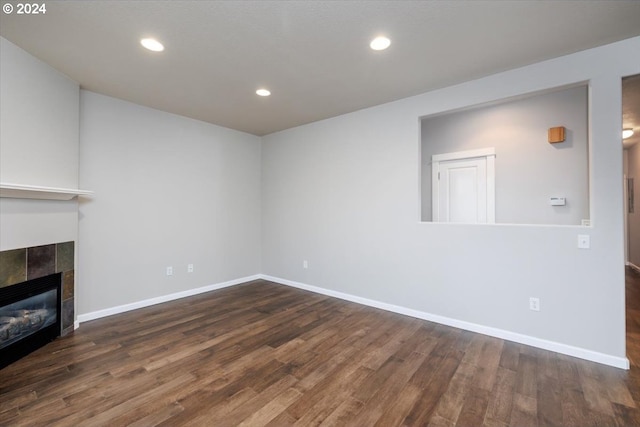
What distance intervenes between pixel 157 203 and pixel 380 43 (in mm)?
3484

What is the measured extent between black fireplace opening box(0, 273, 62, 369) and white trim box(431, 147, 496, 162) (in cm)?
517

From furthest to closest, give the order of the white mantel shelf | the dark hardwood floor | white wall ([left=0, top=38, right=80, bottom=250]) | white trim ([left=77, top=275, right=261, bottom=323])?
white trim ([left=77, top=275, right=261, bottom=323])
white wall ([left=0, top=38, right=80, bottom=250])
the white mantel shelf
the dark hardwood floor

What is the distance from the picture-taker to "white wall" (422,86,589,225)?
3512 millimetres

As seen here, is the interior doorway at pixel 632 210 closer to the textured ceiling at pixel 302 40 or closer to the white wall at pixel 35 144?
the textured ceiling at pixel 302 40

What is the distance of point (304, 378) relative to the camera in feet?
7.32

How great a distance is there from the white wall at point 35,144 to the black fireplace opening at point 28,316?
1.34 ft

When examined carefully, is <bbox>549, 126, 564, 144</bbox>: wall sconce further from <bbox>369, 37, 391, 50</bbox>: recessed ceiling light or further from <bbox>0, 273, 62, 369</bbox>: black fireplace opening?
<bbox>0, 273, 62, 369</bbox>: black fireplace opening

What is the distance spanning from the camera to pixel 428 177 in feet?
15.5

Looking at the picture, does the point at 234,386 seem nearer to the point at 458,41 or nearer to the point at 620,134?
the point at 458,41

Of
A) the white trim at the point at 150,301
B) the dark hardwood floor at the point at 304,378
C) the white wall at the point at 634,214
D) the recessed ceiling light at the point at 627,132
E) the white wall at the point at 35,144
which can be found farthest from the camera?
the white wall at the point at 634,214

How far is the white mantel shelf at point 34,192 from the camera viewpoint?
2.28 meters

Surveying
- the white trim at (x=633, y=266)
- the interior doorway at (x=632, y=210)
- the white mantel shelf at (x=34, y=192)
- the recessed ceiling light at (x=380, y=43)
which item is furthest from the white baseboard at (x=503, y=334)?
the white trim at (x=633, y=266)

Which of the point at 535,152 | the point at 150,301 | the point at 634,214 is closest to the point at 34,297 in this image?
the point at 150,301

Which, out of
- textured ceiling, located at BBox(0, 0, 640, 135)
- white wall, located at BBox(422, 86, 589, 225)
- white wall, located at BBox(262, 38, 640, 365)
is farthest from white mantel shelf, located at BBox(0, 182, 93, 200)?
white wall, located at BBox(422, 86, 589, 225)
